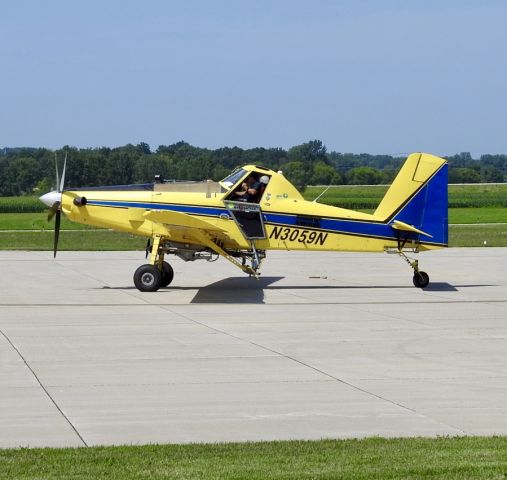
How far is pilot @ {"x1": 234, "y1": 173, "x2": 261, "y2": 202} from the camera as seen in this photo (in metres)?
21.4

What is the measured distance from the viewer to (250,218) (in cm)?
2138

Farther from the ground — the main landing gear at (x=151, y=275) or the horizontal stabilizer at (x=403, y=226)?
the horizontal stabilizer at (x=403, y=226)

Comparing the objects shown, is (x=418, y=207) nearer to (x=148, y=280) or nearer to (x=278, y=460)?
(x=148, y=280)

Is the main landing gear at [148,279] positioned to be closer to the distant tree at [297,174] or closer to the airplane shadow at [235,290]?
the airplane shadow at [235,290]

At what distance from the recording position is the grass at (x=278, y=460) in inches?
282

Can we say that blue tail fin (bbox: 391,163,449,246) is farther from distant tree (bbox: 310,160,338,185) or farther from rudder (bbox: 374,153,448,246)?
distant tree (bbox: 310,160,338,185)

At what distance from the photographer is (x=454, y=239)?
132 ft

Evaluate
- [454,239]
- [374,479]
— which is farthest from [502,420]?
[454,239]

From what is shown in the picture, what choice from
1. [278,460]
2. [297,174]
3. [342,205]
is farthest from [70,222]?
[278,460]

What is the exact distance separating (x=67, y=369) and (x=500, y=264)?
62.0 ft

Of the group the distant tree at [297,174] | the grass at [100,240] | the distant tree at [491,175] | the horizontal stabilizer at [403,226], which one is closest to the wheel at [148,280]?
the horizontal stabilizer at [403,226]

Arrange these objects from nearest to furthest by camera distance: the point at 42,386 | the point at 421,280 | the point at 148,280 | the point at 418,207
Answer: the point at 42,386 → the point at 148,280 → the point at 418,207 → the point at 421,280

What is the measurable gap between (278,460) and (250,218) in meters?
13.9

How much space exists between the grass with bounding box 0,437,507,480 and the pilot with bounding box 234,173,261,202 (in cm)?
1313
